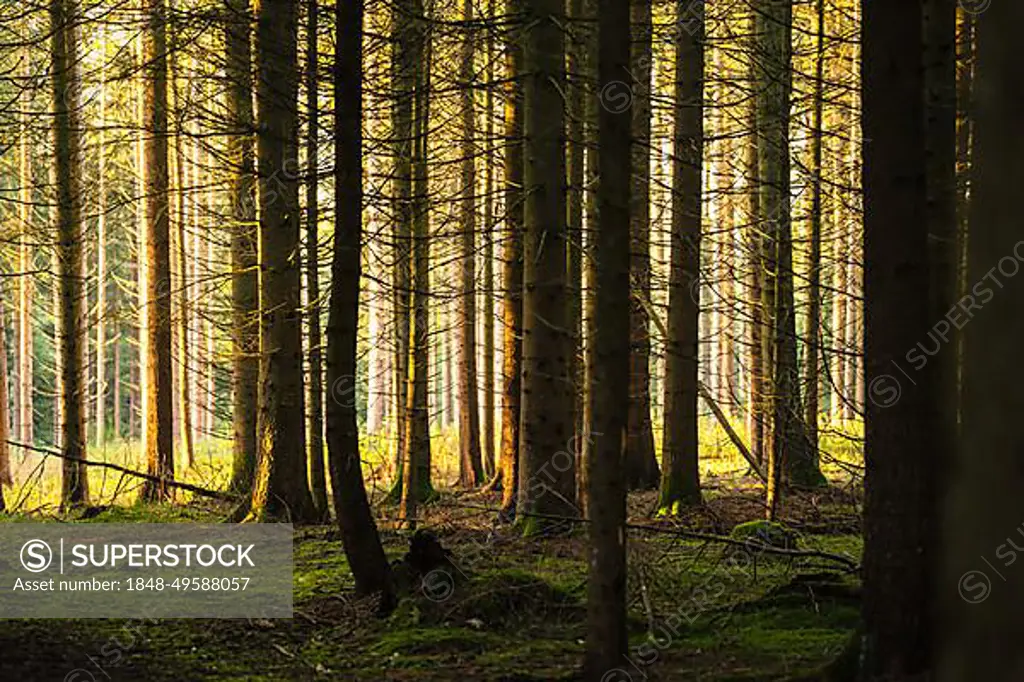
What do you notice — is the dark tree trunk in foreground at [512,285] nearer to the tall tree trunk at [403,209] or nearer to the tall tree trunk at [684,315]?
the tall tree trunk at [403,209]

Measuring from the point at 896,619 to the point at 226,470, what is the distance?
815 inches

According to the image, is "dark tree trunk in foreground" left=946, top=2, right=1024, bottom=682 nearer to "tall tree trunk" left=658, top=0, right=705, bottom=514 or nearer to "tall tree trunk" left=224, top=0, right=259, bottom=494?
"tall tree trunk" left=658, top=0, right=705, bottom=514

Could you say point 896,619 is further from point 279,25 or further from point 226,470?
point 226,470

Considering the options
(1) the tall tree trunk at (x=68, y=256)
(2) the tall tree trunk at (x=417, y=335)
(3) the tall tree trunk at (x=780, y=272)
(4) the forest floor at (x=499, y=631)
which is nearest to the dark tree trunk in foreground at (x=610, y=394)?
(4) the forest floor at (x=499, y=631)

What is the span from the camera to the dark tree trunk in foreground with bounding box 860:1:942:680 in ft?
16.7

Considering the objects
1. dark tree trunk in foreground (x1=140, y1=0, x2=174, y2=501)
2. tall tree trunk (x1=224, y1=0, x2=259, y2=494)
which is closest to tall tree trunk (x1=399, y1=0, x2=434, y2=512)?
tall tree trunk (x1=224, y1=0, x2=259, y2=494)

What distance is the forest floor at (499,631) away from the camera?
6.49 m

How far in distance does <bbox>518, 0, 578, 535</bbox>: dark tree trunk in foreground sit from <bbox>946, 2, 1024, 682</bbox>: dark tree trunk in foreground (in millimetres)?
6660

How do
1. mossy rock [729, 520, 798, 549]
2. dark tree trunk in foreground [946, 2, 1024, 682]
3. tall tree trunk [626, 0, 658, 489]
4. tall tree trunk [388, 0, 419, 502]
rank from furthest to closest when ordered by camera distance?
tall tree trunk [626, 0, 658, 489]
tall tree trunk [388, 0, 419, 502]
mossy rock [729, 520, 798, 549]
dark tree trunk in foreground [946, 2, 1024, 682]

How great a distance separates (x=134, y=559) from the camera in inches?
429

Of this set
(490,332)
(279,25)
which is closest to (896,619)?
(279,25)

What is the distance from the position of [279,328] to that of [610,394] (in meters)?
→ 6.52

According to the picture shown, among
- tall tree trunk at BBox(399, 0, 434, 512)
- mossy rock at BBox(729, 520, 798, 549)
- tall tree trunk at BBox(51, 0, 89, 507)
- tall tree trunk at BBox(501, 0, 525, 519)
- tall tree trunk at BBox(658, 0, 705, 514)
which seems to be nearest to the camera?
mossy rock at BBox(729, 520, 798, 549)

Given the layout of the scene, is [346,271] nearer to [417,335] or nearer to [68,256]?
[417,335]
